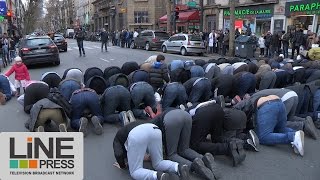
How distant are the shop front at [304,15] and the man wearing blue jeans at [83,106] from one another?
56.7 ft

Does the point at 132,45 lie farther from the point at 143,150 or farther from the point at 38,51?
the point at 143,150

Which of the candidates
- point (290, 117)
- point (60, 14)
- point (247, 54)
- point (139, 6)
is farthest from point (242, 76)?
point (60, 14)

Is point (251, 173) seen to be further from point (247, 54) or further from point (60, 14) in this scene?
point (60, 14)

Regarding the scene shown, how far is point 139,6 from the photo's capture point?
5050cm

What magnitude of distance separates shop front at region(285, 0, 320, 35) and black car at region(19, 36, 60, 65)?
45.2 feet

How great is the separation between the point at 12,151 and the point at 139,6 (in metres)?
49.0

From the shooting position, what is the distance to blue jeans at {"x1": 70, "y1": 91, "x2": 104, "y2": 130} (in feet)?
20.8

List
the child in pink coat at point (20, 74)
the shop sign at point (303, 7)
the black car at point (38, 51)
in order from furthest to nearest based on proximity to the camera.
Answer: the shop sign at point (303, 7) → the black car at point (38, 51) → the child in pink coat at point (20, 74)

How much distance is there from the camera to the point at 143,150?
13.7 ft

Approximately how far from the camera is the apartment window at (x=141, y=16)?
165 ft

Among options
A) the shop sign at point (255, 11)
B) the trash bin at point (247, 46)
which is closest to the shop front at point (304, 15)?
the shop sign at point (255, 11)

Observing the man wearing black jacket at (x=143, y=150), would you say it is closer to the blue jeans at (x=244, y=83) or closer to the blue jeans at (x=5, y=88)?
the blue jeans at (x=244, y=83)

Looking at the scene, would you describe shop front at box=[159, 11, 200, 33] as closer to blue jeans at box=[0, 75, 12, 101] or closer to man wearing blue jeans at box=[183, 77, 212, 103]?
blue jeans at box=[0, 75, 12, 101]

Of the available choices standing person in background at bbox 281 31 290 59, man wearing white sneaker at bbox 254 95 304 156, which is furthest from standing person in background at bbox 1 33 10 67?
man wearing white sneaker at bbox 254 95 304 156
